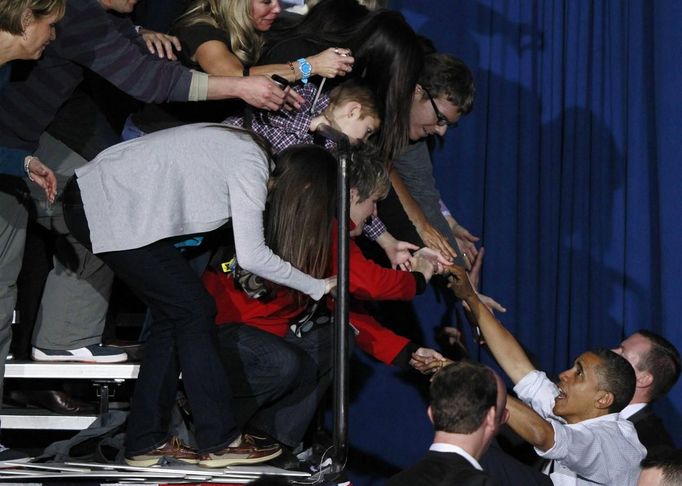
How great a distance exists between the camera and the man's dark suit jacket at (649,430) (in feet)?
12.8

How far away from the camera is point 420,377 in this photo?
4512 millimetres

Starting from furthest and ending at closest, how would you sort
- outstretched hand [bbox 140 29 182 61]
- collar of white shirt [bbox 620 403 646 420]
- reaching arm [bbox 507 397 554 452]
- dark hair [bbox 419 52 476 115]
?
dark hair [bbox 419 52 476 115] → collar of white shirt [bbox 620 403 646 420] → outstretched hand [bbox 140 29 182 61] → reaching arm [bbox 507 397 554 452]

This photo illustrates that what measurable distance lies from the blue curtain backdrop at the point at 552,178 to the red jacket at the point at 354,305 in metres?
0.58

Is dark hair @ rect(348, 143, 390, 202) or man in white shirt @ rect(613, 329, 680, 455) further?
man in white shirt @ rect(613, 329, 680, 455)

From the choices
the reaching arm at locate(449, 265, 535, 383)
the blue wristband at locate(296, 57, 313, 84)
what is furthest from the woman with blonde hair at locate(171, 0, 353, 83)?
the reaching arm at locate(449, 265, 535, 383)

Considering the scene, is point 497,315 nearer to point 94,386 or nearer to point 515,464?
point 515,464

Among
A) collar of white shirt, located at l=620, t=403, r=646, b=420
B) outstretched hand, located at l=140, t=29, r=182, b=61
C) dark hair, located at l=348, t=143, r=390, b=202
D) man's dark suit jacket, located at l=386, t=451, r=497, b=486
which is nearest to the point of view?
man's dark suit jacket, located at l=386, t=451, r=497, b=486

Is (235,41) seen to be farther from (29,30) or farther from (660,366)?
(660,366)

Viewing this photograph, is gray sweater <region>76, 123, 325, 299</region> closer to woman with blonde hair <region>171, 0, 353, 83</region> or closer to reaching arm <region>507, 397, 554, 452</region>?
woman with blonde hair <region>171, 0, 353, 83</region>

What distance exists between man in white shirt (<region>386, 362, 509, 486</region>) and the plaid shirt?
3.20ft

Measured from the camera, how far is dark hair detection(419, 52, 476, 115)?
13.4ft

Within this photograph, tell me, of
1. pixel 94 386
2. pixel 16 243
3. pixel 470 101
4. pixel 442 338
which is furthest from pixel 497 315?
pixel 16 243

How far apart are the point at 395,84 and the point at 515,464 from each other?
4.06 ft

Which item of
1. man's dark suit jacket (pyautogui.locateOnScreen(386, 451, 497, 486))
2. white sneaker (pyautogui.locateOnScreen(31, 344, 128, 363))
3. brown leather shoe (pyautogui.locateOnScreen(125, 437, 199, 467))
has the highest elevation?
man's dark suit jacket (pyautogui.locateOnScreen(386, 451, 497, 486))
